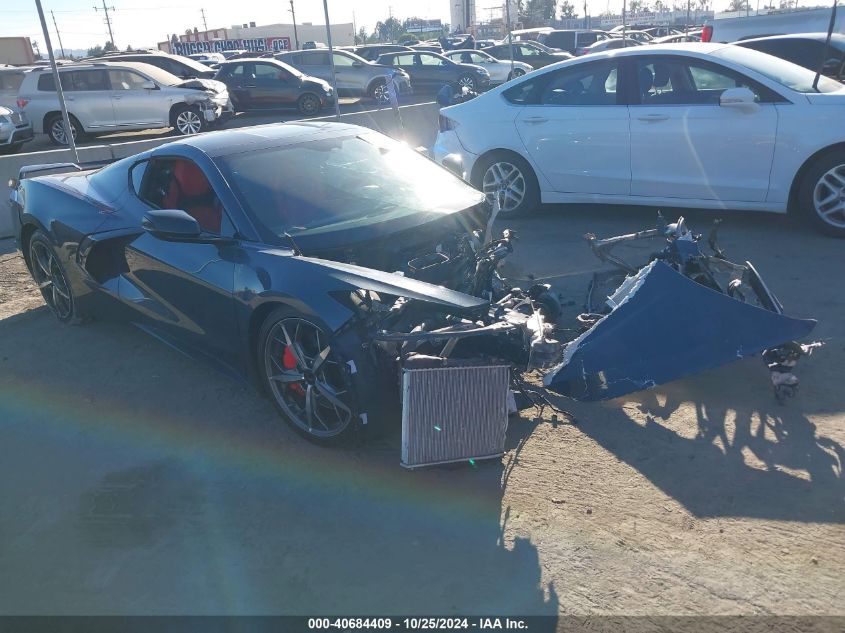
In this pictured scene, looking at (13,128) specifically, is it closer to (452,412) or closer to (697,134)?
(697,134)

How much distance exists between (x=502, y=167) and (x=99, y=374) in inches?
176

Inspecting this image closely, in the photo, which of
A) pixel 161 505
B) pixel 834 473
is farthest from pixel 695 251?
pixel 161 505

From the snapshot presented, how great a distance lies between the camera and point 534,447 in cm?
348

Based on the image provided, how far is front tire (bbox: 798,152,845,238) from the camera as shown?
19.4 feet

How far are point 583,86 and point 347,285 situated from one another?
A: 470 cm

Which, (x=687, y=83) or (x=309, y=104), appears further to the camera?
(x=309, y=104)

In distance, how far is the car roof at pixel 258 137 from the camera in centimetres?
426

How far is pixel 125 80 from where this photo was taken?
1529 centimetres

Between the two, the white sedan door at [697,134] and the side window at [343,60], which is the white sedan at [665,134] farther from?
the side window at [343,60]

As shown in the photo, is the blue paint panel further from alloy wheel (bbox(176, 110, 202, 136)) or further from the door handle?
alloy wheel (bbox(176, 110, 202, 136))

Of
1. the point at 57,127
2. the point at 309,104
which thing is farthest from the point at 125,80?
the point at 309,104

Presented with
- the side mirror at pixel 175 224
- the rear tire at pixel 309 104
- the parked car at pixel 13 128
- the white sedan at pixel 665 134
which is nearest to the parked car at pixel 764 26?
the rear tire at pixel 309 104

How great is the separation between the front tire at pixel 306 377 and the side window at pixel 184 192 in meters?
0.68

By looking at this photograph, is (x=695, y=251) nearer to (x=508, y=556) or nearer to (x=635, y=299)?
(x=635, y=299)
